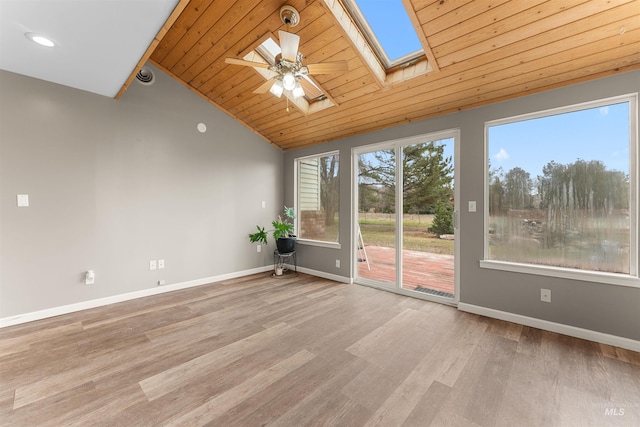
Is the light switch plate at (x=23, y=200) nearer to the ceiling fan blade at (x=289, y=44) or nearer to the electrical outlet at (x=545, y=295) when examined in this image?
the ceiling fan blade at (x=289, y=44)

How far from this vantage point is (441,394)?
1679 millimetres

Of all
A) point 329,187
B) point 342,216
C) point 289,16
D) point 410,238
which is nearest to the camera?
point 289,16

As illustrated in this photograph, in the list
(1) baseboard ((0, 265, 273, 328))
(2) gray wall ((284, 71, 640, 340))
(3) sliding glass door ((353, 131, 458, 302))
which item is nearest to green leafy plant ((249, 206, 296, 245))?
(1) baseboard ((0, 265, 273, 328))

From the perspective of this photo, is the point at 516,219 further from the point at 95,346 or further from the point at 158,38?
the point at 95,346

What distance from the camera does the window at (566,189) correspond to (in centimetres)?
231

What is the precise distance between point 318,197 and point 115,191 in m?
3.08

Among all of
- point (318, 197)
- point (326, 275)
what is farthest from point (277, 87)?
point (326, 275)

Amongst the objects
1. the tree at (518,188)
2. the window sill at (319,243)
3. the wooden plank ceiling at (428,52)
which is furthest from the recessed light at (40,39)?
the tree at (518,188)

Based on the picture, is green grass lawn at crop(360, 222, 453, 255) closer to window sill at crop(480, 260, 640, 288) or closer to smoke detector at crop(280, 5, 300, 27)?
window sill at crop(480, 260, 640, 288)

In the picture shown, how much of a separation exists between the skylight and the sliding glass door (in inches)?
44.6

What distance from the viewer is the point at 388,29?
256cm

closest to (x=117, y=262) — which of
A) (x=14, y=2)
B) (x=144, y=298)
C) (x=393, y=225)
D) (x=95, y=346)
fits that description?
(x=144, y=298)

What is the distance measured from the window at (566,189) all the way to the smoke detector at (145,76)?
451cm

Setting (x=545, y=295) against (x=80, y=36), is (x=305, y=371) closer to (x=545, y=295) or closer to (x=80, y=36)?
(x=545, y=295)
